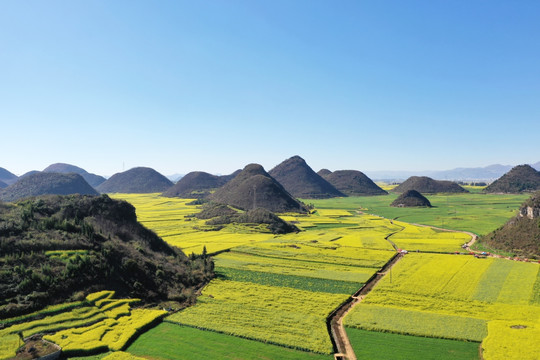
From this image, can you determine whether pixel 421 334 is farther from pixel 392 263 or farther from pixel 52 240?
pixel 52 240

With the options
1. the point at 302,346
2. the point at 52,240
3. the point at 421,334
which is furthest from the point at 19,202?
the point at 421,334

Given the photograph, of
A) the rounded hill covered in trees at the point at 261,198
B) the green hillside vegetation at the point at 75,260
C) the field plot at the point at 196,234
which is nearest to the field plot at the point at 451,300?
the green hillside vegetation at the point at 75,260

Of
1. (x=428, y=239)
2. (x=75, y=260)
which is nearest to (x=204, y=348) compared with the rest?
(x=75, y=260)

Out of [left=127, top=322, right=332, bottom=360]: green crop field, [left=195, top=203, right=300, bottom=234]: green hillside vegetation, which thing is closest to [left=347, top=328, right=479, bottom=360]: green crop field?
[left=127, top=322, right=332, bottom=360]: green crop field

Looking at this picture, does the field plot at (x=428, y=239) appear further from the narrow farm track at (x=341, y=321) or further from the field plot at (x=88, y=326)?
the field plot at (x=88, y=326)

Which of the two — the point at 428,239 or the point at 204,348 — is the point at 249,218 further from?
the point at 204,348

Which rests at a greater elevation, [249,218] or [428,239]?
[249,218]

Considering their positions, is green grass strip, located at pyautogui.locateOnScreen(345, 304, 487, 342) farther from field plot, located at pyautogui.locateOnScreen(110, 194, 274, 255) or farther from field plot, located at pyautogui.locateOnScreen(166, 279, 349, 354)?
field plot, located at pyautogui.locateOnScreen(110, 194, 274, 255)

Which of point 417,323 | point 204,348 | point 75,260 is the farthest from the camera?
point 75,260

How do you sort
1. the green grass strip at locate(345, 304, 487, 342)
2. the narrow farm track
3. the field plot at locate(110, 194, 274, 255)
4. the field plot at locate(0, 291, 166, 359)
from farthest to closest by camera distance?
the field plot at locate(110, 194, 274, 255) → the green grass strip at locate(345, 304, 487, 342) → the field plot at locate(0, 291, 166, 359) → the narrow farm track
